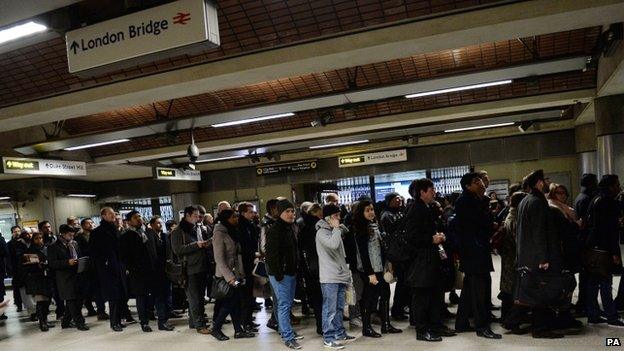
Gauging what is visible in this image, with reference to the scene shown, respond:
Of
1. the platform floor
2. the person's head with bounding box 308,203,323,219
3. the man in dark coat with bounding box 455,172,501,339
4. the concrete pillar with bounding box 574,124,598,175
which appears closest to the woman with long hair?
the platform floor

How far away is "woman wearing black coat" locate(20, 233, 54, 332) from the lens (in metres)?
6.61

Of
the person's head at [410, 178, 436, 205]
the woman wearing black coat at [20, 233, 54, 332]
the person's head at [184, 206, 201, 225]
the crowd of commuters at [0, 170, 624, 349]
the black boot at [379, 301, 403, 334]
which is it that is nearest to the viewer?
the crowd of commuters at [0, 170, 624, 349]

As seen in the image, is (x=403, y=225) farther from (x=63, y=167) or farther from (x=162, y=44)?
Result: (x=63, y=167)

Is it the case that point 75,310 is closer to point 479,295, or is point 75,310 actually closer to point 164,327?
point 164,327

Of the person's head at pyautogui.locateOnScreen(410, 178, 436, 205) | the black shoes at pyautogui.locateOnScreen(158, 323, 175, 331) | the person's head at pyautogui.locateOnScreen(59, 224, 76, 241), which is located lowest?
the black shoes at pyautogui.locateOnScreen(158, 323, 175, 331)

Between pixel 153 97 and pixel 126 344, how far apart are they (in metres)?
2.99

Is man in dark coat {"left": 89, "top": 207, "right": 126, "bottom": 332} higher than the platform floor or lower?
higher

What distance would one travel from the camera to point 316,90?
23.3 ft

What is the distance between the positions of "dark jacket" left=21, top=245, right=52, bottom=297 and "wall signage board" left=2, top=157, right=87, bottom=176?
6.94ft

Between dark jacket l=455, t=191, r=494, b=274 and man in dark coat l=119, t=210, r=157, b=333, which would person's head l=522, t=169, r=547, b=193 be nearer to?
dark jacket l=455, t=191, r=494, b=274

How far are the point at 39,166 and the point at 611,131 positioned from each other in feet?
33.9

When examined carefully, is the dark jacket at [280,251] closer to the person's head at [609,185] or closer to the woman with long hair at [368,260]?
the woman with long hair at [368,260]

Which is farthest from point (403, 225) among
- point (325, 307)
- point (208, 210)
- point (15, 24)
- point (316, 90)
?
point (208, 210)

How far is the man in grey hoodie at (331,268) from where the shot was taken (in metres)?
4.38
